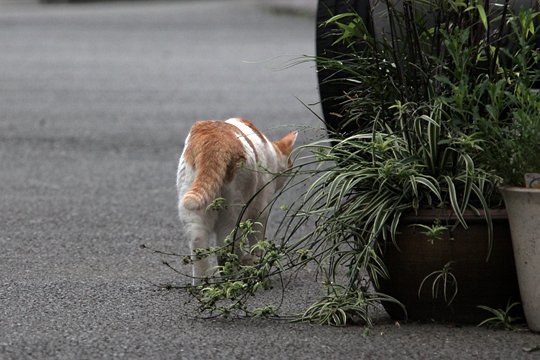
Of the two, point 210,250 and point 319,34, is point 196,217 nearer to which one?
point 210,250

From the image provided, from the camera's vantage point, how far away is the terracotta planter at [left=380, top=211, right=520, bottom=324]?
4.81 meters

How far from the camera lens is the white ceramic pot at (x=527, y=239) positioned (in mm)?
4590

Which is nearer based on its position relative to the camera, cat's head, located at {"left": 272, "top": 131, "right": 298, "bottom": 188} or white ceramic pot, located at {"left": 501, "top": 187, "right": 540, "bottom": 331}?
white ceramic pot, located at {"left": 501, "top": 187, "right": 540, "bottom": 331}

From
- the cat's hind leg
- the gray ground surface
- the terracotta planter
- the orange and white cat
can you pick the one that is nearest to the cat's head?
the orange and white cat

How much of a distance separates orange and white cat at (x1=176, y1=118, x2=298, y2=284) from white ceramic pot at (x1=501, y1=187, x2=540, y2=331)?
1093 mm

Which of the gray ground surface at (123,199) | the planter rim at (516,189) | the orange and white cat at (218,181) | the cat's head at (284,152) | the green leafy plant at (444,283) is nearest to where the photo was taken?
the planter rim at (516,189)

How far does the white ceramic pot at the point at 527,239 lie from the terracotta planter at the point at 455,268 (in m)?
0.13

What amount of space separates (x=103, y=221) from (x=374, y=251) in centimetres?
300

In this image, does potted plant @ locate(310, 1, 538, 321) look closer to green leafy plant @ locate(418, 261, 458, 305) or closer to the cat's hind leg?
green leafy plant @ locate(418, 261, 458, 305)

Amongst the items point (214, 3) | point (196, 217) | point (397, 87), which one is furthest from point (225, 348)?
point (214, 3)

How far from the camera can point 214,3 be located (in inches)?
1512

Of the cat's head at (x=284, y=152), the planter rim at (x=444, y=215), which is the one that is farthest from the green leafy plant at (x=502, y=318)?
the cat's head at (x=284, y=152)

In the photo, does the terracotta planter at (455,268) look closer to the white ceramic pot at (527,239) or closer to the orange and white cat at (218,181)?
the white ceramic pot at (527,239)

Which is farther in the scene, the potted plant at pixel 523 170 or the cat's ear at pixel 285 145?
the cat's ear at pixel 285 145
